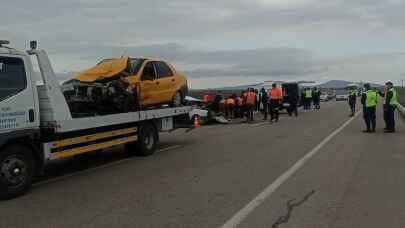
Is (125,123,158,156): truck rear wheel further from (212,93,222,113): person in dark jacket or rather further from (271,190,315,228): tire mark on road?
(212,93,222,113): person in dark jacket

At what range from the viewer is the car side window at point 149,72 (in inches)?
495

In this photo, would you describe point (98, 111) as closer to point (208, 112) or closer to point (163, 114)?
point (163, 114)

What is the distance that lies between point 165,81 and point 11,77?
594 centimetres

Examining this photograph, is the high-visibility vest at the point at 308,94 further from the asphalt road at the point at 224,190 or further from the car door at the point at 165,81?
the car door at the point at 165,81

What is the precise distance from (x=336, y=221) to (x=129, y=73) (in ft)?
23.8

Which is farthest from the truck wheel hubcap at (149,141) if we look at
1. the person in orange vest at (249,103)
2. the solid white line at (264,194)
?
the person in orange vest at (249,103)

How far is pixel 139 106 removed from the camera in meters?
12.1

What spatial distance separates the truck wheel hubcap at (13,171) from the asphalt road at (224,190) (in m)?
0.29

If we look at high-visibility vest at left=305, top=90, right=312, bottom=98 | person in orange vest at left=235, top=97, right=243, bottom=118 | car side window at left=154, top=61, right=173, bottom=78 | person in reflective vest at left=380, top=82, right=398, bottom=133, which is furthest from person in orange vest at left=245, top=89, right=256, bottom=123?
high-visibility vest at left=305, top=90, right=312, bottom=98

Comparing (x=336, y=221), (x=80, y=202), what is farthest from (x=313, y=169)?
(x=80, y=202)

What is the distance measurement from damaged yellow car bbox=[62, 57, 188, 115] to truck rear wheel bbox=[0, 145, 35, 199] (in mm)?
2560

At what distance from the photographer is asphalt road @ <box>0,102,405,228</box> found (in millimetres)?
6188

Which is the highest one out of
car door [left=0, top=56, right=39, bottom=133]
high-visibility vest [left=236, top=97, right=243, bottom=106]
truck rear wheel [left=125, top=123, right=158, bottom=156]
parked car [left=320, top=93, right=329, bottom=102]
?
car door [left=0, top=56, right=39, bottom=133]

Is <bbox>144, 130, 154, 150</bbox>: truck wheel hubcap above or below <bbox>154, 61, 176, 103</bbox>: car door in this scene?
below
